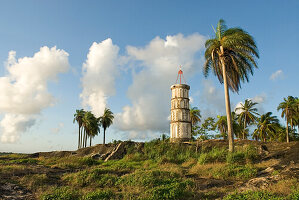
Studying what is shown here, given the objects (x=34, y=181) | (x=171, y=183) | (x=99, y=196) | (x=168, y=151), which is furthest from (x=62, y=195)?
(x=168, y=151)

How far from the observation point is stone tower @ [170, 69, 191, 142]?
29594 millimetres

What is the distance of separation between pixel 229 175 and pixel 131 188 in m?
5.76

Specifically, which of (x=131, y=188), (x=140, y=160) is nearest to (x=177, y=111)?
(x=140, y=160)

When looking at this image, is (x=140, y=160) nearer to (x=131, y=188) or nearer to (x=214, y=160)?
(x=214, y=160)

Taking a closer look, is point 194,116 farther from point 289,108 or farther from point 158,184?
point 158,184

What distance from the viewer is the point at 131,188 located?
995 cm

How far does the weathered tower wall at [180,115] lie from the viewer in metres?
29.6

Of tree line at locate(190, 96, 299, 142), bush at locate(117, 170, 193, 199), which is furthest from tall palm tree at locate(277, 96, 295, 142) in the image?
bush at locate(117, 170, 193, 199)

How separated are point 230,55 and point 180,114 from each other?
11.3 metres

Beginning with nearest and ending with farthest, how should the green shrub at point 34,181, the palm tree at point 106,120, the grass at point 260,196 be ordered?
the grass at point 260,196 < the green shrub at point 34,181 < the palm tree at point 106,120

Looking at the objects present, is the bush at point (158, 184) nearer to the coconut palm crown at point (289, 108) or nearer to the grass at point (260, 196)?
the grass at point (260, 196)

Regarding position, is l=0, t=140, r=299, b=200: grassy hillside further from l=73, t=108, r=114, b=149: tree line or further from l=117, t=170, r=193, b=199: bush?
l=73, t=108, r=114, b=149: tree line

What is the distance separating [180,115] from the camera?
29.9 m

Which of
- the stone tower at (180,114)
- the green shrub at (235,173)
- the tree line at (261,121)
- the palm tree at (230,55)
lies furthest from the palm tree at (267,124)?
the green shrub at (235,173)
